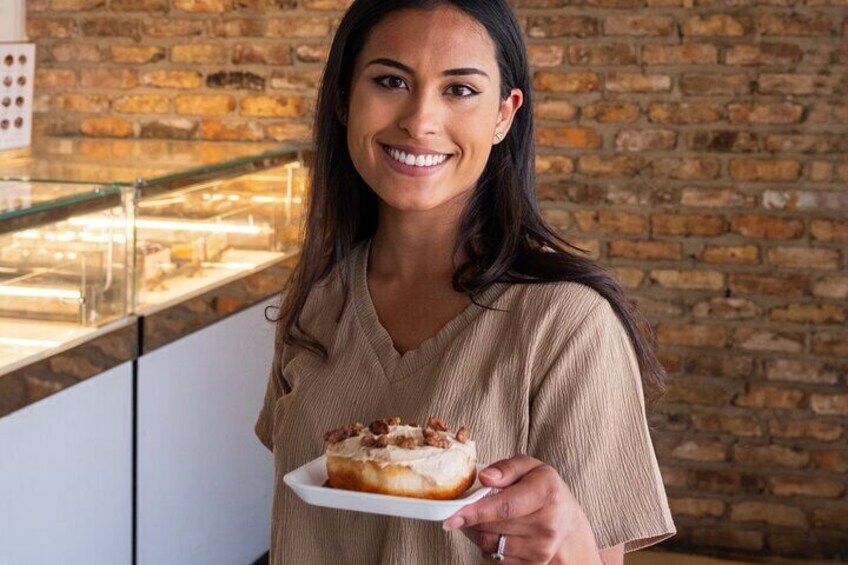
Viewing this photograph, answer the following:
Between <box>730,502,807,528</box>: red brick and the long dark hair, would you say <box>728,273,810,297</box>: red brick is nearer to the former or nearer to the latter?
<box>730,502,807,528</box>: red brick

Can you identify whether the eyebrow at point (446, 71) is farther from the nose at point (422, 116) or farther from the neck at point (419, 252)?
the neck at point (419, 252)

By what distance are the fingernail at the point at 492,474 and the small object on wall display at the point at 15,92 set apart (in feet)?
10.3

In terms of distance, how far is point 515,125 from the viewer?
1812mm

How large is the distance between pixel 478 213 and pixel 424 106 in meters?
0.22

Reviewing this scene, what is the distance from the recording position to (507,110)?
1.75 metres

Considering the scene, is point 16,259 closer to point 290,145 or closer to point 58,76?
point 290,145

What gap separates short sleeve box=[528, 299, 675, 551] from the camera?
1.51 m

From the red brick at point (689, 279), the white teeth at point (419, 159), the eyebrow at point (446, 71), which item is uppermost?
the eyebrow at point (446, 71)

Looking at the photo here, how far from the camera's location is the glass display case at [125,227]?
2971 mm

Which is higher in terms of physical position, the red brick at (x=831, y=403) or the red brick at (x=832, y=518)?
the red brick at (x=831, y=403)

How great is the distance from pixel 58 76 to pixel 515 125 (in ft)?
12.9

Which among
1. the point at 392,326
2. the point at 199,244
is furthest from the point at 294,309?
the point at 199,244

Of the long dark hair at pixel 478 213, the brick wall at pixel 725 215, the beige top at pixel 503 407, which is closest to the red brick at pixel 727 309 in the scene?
the brick wall at pixel 725 215

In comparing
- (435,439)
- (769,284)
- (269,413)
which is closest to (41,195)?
(269,413)
